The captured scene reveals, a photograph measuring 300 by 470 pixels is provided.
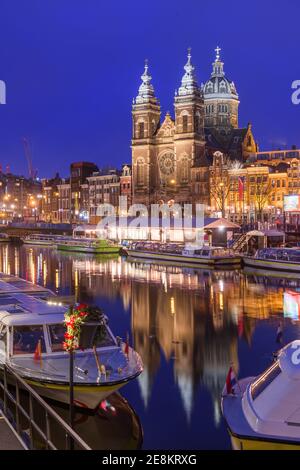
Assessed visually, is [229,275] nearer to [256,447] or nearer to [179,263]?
[179,263]

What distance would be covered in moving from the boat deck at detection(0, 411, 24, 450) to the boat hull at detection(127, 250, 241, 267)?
5760 centimetres

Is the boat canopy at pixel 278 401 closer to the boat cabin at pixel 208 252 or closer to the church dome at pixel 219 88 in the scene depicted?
the boat cabin at pixel 208 252

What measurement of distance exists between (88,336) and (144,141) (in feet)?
394

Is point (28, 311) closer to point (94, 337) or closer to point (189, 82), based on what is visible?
point (94, 337)

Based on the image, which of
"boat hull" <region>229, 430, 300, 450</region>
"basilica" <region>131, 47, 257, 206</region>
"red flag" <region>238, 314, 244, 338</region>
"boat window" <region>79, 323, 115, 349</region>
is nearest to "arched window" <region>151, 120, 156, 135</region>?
"basilica" <region>131, 47, 257, 206</region>

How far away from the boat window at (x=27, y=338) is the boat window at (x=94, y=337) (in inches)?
55.5

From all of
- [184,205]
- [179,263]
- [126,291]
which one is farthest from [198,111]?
[126,291]

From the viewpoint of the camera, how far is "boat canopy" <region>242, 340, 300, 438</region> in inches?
542

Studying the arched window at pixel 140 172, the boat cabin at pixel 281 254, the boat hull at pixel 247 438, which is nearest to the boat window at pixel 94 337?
the boat hull at pixel 247 438

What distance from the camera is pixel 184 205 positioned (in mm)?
127750

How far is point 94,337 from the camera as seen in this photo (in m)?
21.2

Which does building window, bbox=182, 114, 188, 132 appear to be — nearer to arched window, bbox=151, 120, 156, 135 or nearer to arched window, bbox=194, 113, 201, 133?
arched window, bbox=194, 113, 201, 133

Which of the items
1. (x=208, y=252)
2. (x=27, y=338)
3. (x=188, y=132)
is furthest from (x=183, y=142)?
(x=27, y=338)

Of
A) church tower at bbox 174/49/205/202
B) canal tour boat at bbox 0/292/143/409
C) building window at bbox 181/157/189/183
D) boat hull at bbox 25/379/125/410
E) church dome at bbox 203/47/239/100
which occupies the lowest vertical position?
boat hull at bbox 25/379/125/410
